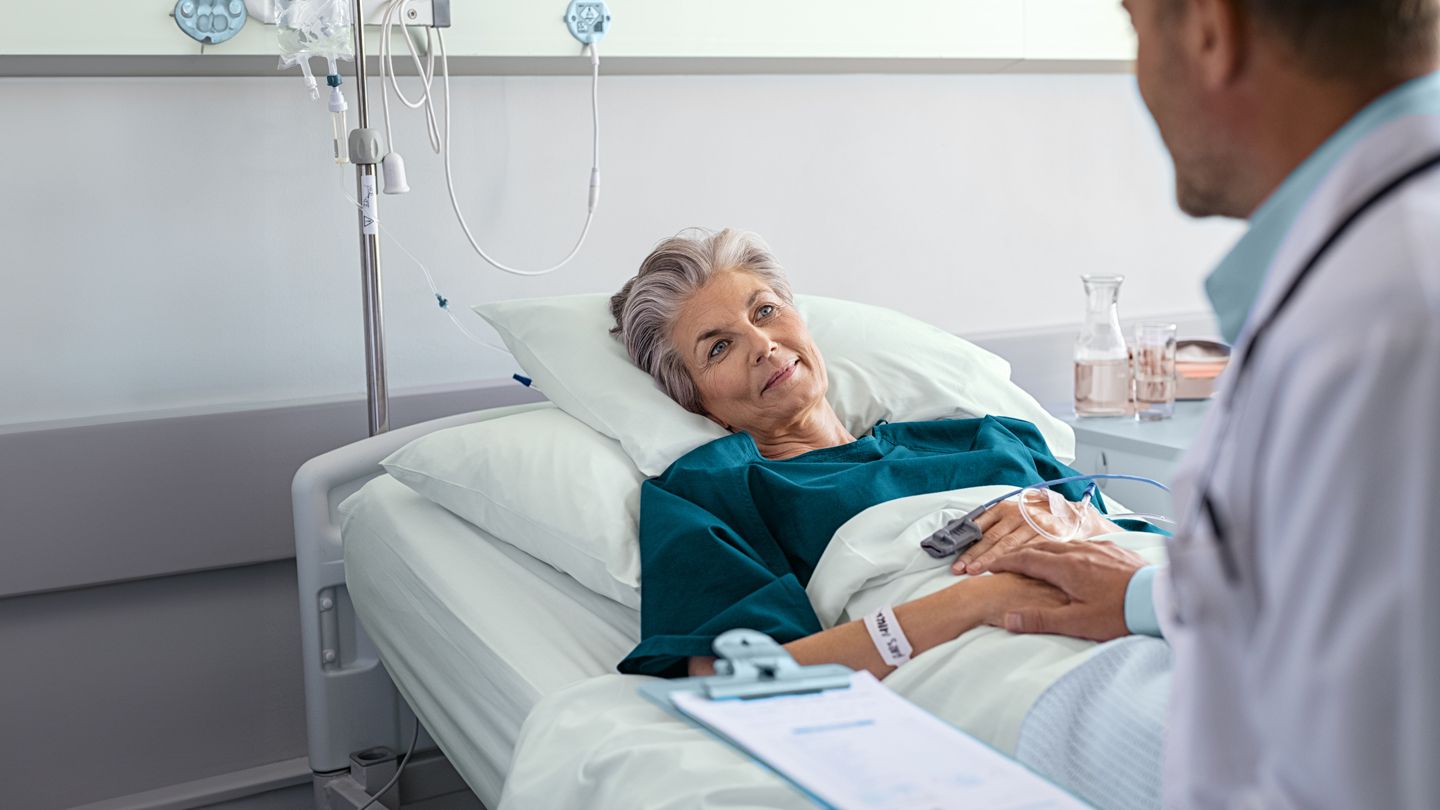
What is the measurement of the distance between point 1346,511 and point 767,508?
1.23m

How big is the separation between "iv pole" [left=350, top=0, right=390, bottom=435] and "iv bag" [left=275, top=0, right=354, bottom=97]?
5 cm

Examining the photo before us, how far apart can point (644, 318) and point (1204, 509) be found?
1430mm

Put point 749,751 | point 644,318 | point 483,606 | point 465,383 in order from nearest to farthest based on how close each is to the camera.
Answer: point 749,751 → point 483,606 → point 644,318 → point 465,383

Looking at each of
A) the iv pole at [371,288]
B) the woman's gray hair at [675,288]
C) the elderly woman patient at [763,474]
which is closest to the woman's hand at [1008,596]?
the elderly woman patient at [763,474]

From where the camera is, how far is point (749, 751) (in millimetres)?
988

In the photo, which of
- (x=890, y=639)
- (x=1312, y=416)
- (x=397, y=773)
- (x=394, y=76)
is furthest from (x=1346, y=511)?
(x=394, y=76)

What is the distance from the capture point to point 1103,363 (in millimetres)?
2641

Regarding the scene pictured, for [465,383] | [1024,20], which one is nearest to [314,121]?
[465,383]

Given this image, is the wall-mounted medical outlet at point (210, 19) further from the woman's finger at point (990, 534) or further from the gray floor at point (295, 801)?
the woman's finger at point (990, 534)

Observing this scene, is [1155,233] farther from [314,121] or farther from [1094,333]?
[314,121]

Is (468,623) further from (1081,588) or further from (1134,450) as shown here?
(1134,450)

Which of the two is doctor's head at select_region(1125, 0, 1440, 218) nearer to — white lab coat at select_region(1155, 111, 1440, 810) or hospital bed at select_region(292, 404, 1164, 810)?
white lab coat at select_region(1155, 111, 1440, 810)

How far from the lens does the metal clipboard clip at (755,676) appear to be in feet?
3.60

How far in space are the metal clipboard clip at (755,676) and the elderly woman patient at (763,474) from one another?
394 millimetres
